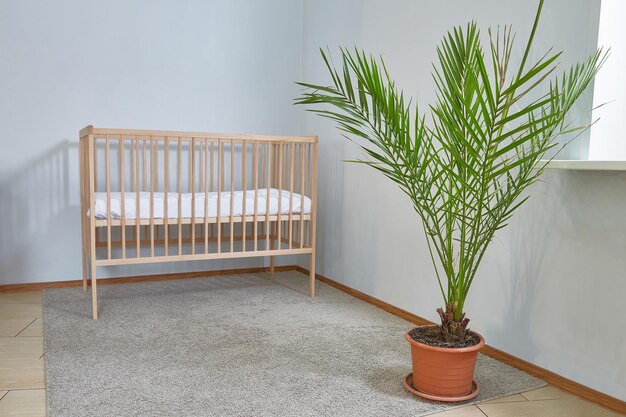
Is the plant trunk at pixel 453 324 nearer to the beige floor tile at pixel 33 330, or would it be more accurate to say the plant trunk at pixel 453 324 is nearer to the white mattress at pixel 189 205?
the white mattress at pixel 189 205

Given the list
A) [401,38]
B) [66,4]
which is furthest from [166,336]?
[66,4]

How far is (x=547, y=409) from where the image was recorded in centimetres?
168

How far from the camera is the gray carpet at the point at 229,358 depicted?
1646mm

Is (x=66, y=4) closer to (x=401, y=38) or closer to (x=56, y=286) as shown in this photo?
(x=56, y=286)

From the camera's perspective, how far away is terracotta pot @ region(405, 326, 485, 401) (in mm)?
1686

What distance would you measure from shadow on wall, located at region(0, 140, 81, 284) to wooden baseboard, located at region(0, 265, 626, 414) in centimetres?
9

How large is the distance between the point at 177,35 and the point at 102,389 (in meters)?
2.23

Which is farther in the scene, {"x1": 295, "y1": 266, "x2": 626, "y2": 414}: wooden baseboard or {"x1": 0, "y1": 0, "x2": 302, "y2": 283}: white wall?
{"x1": 0, "y1": 0, "x2": 302, "y2": 283}: white wall

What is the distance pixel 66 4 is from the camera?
9.73 ft

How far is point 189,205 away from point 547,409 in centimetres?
179

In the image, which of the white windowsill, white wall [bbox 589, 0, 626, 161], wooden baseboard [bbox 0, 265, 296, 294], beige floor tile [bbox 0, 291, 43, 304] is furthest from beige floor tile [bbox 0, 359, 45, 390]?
white wall [bbox 589, 0, 626, 161]

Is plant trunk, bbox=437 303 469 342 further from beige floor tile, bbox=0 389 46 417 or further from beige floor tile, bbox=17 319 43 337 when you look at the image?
beige floor tile, bbox=17 319 43 337

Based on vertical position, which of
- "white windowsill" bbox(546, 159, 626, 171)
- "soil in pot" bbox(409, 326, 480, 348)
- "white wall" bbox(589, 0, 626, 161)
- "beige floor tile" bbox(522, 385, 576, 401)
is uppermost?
"white wall" bbox(589, 0, 626, 161)

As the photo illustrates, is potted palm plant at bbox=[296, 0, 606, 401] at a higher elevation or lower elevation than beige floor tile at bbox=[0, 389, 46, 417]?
higher
